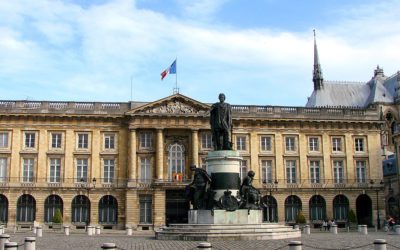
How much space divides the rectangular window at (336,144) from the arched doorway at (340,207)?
4973 mm

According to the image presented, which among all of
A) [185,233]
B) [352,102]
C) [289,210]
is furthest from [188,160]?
[352,102]

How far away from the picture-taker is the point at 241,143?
194ft

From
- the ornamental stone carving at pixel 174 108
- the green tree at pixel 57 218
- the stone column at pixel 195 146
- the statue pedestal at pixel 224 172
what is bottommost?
the green tree at pixel 57 218

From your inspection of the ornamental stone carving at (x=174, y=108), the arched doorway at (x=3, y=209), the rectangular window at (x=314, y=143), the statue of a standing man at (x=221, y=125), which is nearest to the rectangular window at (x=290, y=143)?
the rectangular window at (x=314, y=143)

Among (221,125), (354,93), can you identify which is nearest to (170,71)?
(221,125)

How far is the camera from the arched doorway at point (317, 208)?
5884cm

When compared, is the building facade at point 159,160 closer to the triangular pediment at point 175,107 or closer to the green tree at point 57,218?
the triangular pediment at point 175,107

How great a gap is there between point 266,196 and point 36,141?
24.2 m

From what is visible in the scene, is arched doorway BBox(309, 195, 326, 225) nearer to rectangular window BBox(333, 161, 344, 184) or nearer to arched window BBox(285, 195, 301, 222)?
arched window BBox(285, 195, 301, 222)

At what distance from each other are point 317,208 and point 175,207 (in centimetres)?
1516

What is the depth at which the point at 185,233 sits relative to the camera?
24.3 m

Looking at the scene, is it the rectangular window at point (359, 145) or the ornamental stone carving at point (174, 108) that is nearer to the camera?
the ornamental stone carving at point (174, 108)

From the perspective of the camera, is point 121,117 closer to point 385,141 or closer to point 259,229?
point 259,229

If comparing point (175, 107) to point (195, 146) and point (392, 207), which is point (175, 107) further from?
point (392, 207)
